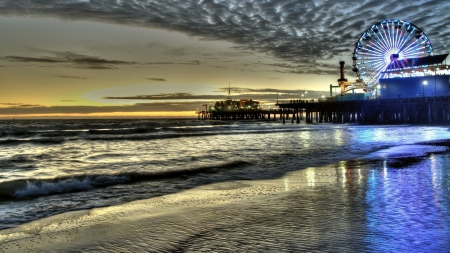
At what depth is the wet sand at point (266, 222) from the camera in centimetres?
509

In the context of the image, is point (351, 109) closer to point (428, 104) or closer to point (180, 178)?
point (428, 104)

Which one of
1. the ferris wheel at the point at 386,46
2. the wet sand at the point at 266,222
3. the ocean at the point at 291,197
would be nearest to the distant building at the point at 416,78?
the ferris wheel at the point at 386,46

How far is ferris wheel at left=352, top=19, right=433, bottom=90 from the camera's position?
6425 centimetres

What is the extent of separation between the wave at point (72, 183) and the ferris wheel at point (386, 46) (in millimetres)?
61425

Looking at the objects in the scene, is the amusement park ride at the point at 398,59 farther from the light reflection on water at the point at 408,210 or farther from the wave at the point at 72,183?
the wave at the point at 72,183

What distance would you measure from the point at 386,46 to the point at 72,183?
220 feet

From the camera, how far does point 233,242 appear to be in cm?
518

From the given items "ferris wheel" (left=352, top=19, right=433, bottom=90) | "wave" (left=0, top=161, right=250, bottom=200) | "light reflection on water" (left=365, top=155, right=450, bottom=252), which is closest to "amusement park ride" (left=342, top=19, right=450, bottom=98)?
"ferris wheel" (left=352, top=19, right=433, bottom=90)

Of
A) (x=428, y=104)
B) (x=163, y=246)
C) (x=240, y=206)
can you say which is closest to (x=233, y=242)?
(x=163, y=246)

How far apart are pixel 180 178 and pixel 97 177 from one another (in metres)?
2.80

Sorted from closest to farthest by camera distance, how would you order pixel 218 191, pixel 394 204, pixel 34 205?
pixel 394 204 → pixel 34 205 → pixel 218 191

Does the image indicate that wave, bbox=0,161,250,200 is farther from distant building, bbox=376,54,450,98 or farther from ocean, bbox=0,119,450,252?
distant building, bbox=376,54,450,98

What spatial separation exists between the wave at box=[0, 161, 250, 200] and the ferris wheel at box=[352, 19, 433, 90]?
6142 centimetres

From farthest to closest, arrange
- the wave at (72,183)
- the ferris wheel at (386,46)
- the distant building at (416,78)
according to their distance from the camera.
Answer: the ferris wheel at (386,46), the distant building at (416,78), the wave at (72,183)
